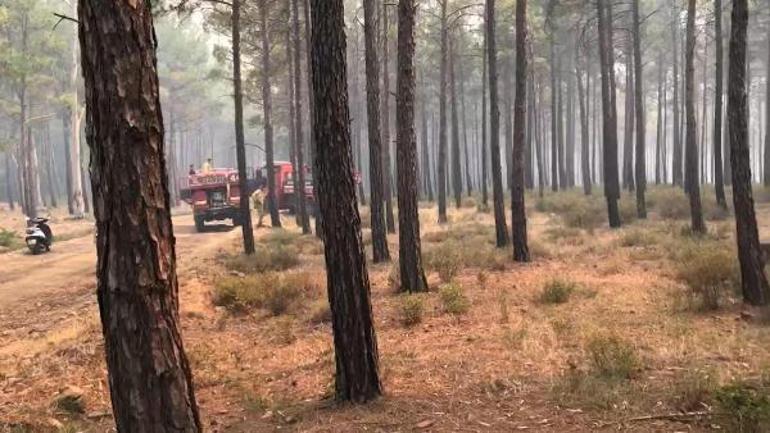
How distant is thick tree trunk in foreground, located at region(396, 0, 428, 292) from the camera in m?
9.84

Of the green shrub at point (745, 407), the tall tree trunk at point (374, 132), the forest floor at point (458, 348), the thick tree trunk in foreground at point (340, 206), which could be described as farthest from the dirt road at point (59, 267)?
the green shrub at point (745, 407)

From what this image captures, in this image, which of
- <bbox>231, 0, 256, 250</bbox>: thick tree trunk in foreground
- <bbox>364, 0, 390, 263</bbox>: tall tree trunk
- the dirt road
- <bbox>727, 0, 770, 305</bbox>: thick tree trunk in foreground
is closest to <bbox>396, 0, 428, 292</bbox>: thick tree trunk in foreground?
<bbox>364, 0, 390, 263</bbox>: tall tree trunk

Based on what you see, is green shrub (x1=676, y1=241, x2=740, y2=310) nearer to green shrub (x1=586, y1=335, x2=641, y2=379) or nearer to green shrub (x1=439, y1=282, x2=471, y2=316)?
green shrub (x1=586, y1=335, x2=641, y2=379)

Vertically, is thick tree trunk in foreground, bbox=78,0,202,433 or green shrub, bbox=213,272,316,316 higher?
thick tree trunk in foreground, bbox=78,0,202,433

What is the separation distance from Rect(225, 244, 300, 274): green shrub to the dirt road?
4.16 feet

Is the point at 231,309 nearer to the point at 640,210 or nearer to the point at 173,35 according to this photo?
the point at 640,210

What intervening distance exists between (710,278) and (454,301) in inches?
151

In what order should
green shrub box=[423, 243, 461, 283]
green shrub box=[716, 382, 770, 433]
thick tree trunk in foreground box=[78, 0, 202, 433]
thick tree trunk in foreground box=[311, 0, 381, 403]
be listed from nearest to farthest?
thick tree trunk in foreground box=[78, 0, 202, 433] < green shrub box=[716, 382, 770, 433] < thick tree trunk in foreground box=[311, 0, 381, 403] < green shrub box=[423, 243, 461, 283]

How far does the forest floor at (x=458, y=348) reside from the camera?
501cm

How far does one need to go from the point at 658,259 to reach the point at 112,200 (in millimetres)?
11907

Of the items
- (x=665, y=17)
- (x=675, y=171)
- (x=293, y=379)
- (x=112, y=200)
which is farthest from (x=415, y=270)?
(x=665, y=17)

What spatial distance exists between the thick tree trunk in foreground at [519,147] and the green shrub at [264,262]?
Result: 5132 millimetres

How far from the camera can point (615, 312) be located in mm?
8219

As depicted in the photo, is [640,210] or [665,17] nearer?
[640,210]
